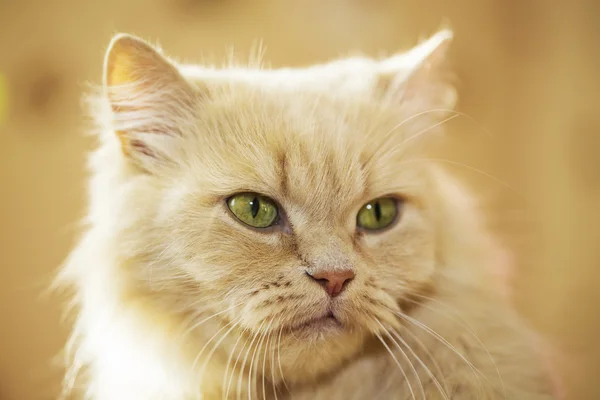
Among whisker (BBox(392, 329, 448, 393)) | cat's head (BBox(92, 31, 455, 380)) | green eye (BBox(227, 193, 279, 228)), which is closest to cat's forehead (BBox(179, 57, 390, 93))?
cat's head (BBox(92, 31, 455, 380))

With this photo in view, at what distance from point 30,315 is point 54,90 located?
78 centimetres

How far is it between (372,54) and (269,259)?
4.30 feet

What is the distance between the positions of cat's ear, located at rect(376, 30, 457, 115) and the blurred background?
49 cm

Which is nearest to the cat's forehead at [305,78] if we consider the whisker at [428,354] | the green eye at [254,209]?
the green eye at [254,209]

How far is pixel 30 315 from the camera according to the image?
5.85 ft

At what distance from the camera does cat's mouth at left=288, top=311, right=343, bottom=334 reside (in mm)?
823

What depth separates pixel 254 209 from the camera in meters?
0.90

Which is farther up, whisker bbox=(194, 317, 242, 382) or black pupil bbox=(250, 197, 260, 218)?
black pupil bbox=(250, 197, 260, 218)

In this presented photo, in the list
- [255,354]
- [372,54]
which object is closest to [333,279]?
[255,354]

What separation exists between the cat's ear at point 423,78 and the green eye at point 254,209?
0.35m

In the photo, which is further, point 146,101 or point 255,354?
point 146,101

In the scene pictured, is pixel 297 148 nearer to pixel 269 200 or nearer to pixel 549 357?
pixel 269 200

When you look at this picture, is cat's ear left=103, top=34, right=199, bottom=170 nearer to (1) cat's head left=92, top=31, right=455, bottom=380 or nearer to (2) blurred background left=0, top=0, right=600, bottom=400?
(1) cat's head left=92, top=31, right=455, bottom=380

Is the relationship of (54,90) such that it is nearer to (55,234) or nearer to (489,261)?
(55,234)
